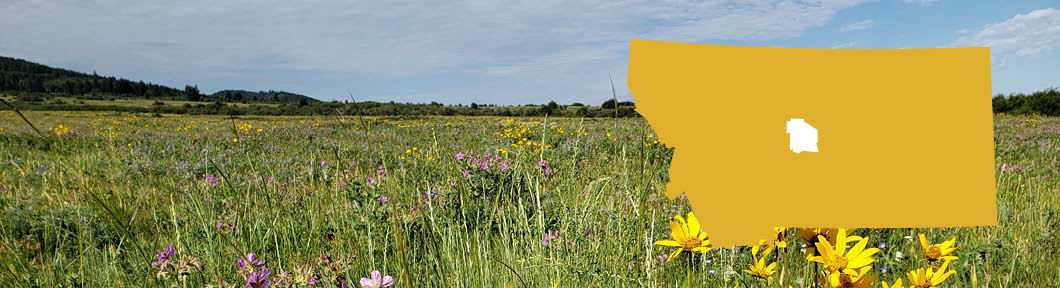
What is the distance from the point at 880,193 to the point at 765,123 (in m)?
0.28

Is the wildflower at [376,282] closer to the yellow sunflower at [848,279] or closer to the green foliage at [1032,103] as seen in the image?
the yellow sunflower at [848,279]

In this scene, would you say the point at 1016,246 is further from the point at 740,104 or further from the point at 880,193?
the point at 740,104

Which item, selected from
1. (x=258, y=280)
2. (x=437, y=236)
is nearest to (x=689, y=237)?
(x=258, y=280)

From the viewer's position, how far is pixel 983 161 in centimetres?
101

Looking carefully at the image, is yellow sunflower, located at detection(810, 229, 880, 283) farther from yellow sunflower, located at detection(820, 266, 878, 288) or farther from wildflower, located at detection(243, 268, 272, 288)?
wildflower, located at detection(243, 268, 272, 288)

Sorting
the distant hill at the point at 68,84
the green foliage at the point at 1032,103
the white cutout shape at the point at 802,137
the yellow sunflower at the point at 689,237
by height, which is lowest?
the yellow sunflower at the point at 689,237

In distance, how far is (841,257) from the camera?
0.98 meters
